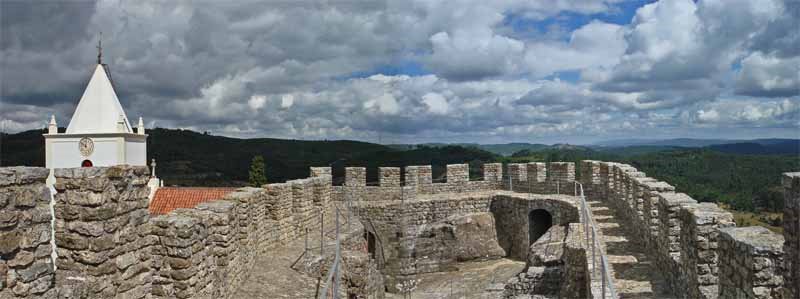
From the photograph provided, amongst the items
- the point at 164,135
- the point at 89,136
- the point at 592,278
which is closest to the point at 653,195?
the point at 592,278

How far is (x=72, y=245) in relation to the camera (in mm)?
3963

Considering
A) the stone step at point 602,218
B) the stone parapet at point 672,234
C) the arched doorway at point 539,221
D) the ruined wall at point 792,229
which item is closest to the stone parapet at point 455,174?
the arched doorway at point 539,221

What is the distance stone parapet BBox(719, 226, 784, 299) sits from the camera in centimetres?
354

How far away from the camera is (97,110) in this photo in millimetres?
22797

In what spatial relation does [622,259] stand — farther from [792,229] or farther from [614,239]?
[792,229]

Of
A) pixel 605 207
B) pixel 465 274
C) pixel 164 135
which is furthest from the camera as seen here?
pixel 164 135

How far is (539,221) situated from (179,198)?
1225 cm

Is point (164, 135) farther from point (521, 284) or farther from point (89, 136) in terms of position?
point (521, 284)

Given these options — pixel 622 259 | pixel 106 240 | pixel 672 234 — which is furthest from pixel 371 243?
pixel 106 240

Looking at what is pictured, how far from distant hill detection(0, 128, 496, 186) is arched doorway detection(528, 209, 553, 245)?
49.6 ft

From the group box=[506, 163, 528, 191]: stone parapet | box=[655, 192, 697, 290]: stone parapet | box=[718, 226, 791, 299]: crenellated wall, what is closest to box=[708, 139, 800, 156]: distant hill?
box=[506, 163, 528, 191]: stone parapet

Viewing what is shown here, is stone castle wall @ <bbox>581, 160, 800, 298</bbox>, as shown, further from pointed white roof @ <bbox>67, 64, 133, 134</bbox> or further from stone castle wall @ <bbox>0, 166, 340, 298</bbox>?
pointed white roof @ <bbox>67, 64, 133, 134</bbox>

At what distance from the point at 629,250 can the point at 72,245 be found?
277 inches

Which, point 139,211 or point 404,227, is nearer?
point 139,211
